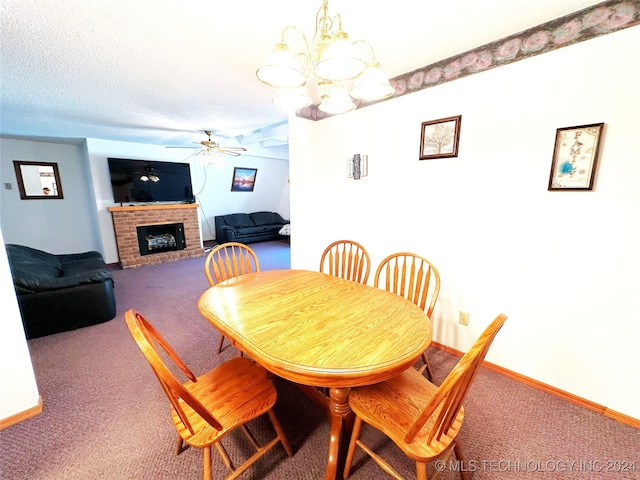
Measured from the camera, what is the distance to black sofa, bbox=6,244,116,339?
228 cm

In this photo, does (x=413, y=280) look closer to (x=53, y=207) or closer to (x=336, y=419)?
(x=336, y=419)

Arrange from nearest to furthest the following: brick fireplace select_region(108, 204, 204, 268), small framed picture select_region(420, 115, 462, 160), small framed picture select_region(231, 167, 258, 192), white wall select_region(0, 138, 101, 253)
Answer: small framed picture select_region(420, 115, 462, 160), white wall select_region(0, 138, 101, 253), brick fireplace select_region(108, 204, 204, 268), small framed picture select_region(231, 167, 258, 192)

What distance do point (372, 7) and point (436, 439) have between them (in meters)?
2.04

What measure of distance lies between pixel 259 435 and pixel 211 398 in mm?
506

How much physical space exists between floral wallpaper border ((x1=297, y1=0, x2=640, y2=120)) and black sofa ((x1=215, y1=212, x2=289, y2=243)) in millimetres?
4950

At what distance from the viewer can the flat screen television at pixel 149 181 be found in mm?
4504

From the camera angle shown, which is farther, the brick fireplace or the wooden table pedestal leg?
the brick fireplace

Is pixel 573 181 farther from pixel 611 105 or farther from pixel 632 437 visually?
pixel 632 437

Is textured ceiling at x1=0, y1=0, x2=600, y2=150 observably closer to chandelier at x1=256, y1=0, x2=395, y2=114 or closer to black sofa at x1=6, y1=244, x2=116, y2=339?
chandelier at x1=256, y1=0, x2=395, y2=114

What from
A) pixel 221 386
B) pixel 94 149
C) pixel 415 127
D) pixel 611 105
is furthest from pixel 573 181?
pixel 94 149

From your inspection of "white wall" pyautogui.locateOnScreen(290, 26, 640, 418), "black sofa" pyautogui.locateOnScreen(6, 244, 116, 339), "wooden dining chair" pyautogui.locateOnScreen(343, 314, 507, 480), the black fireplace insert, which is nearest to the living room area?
"white wall" pyautogui.locateOnScreen(290, 26, 640, 418)

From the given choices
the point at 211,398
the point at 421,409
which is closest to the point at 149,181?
the point at 211,398

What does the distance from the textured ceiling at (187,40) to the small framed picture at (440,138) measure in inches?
18.3

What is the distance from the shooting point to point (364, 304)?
1.44 metres
